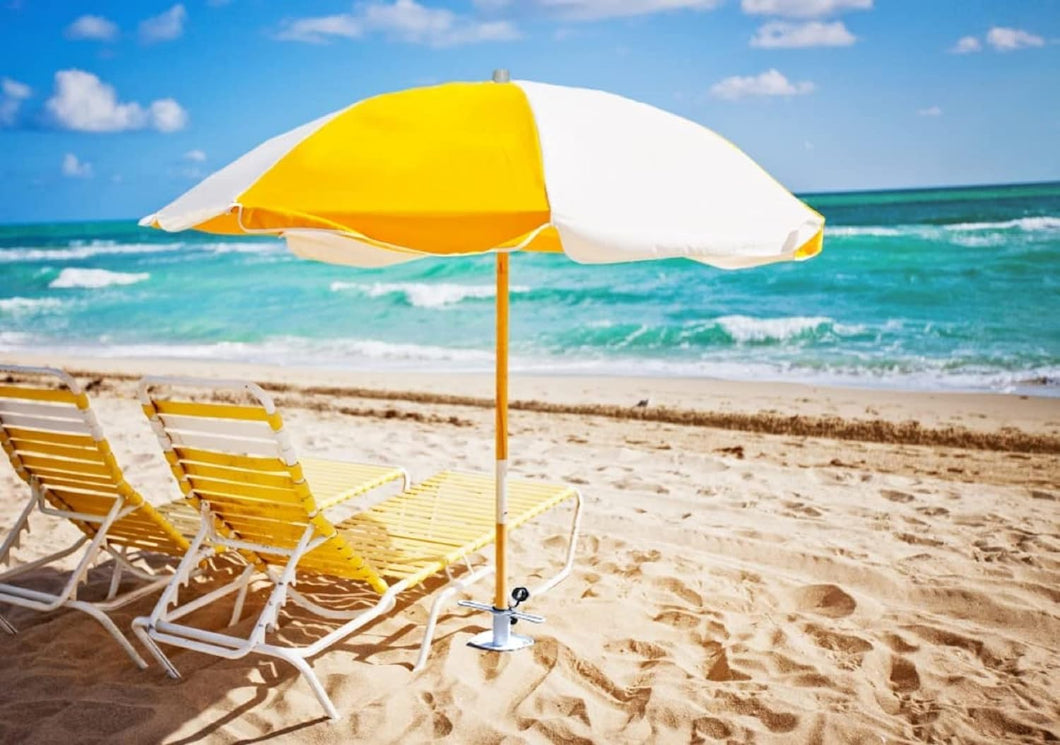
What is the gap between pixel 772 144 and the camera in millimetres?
45750

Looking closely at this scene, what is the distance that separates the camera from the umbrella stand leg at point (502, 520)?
3.53 metres

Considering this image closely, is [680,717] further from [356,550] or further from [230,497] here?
[230,497]

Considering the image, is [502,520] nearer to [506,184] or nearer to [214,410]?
[214,410]

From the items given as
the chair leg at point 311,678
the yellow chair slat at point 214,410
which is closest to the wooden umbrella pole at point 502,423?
the chair leg at point 311,678

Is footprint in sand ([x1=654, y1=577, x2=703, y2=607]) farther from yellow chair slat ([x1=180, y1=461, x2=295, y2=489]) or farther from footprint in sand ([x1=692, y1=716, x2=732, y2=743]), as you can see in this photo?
yellow chair slat ([x1=180, y1=461, x2=295, y2=489])

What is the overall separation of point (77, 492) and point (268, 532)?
0.99m

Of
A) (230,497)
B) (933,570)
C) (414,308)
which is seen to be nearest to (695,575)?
(933,570)

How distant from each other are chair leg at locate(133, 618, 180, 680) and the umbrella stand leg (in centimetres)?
109

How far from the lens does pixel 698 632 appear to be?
3771mm

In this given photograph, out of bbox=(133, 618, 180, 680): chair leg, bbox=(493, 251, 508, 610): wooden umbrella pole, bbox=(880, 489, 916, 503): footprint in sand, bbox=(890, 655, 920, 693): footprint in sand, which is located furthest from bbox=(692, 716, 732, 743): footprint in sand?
bbox=(880, 489, 916, 503): footprint in sand

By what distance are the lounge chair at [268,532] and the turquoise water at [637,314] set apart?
7.98m

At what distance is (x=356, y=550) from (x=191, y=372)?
9678 mm

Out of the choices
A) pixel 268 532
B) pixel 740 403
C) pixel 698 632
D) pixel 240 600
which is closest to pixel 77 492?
pixel 240 600

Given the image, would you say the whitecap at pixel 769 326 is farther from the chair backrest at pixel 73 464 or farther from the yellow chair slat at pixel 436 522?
the chair backrest at pixel 73 464
